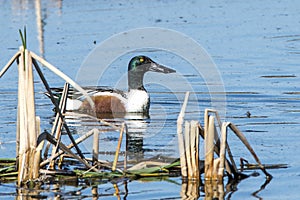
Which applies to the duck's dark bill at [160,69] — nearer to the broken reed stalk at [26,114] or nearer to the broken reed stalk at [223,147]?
the broken reed stalk at [223,147]

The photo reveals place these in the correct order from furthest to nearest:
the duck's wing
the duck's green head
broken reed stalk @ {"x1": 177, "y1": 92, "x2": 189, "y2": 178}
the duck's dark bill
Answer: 1. the duck's green head
2. the duck's dark bill
3. the duck's wing
4. broken reed stalk @ {"x1": 177, "y1": 92, "x2": 189, "y2": 178}

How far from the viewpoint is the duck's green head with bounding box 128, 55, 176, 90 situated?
11.2 metres

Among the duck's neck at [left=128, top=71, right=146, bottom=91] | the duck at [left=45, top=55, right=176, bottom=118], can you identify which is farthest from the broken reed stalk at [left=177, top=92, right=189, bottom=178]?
the duck's neck at [left=128, top=71, right=146, bottom=91]

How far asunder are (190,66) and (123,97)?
1997mm

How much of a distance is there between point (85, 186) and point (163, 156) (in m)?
1.20

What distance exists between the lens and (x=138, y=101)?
10820 mm

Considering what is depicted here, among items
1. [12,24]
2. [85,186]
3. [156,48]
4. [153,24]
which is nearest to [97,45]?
[156,48]

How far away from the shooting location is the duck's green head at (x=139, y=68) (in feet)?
36.7

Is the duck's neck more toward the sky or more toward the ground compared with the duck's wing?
more toward the sky

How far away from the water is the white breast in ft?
0.57

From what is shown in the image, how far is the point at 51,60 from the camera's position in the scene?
13141 mm

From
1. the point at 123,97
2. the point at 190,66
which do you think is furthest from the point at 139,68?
the point at 190,66

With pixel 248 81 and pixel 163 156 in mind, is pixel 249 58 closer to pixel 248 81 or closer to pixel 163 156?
pixel 248 81

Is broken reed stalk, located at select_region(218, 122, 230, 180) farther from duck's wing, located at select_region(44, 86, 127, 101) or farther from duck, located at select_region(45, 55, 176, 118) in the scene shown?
duck's wing, located at select_region(44, 86, 127, 101)
